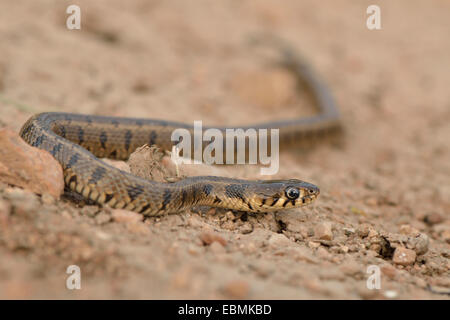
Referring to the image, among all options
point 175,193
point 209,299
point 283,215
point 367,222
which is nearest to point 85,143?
point 175,193

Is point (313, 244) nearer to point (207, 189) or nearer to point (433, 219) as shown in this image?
point (207, 189)

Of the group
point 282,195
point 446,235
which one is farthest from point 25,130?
point 446,235

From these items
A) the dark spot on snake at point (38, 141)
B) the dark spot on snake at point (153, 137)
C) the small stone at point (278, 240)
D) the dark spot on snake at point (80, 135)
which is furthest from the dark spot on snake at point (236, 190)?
the dark spot on snake at point (80, 135)

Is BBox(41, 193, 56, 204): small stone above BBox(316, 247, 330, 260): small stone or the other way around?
above

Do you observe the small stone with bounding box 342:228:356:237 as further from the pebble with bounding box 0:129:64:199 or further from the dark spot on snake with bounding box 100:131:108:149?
the dark spot on snake with bounding box 100:131:108:149

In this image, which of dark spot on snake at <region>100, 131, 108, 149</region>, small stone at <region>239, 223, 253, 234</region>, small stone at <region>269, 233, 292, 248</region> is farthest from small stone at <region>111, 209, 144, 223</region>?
dark spot on snake at <region>100, 131, 108, 149</region>

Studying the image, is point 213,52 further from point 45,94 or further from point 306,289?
point 306,289
